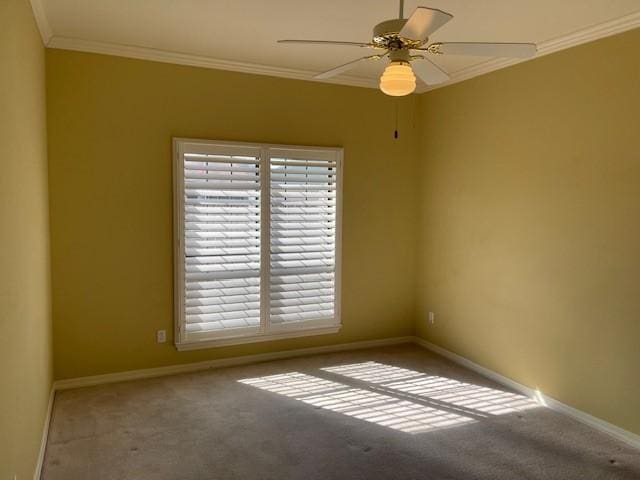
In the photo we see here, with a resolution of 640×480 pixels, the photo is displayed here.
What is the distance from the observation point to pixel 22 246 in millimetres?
2541

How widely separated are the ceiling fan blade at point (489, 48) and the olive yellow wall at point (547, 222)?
1.31 metres

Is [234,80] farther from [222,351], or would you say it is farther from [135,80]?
[222,351]

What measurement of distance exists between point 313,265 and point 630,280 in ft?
8.55

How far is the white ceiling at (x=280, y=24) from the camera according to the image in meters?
3.09

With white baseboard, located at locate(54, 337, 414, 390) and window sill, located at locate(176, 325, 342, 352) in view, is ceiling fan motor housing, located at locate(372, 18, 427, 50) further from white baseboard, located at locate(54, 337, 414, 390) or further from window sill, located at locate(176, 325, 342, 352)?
white baseboard, located at locate(54, 337, 414, 390)

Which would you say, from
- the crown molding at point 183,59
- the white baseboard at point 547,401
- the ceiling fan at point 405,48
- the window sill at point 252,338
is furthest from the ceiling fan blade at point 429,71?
the window sill at point 252,338

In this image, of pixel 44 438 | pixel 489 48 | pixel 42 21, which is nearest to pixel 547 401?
pixel 489 48

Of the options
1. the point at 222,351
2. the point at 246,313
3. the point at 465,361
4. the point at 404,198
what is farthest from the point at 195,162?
the point at 465,361

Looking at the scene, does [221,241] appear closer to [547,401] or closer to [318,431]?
[318,431]

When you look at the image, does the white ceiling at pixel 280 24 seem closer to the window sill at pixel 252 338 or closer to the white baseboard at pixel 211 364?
the window sill at pixel 252 338

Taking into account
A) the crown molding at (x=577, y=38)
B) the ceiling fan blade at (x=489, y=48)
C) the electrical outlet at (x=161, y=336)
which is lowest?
the electrical outlet at (x=161, y=336)

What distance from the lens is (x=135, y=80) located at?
4109mm

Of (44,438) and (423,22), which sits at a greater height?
(423,22)

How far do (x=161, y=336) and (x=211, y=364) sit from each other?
0.52 meters
